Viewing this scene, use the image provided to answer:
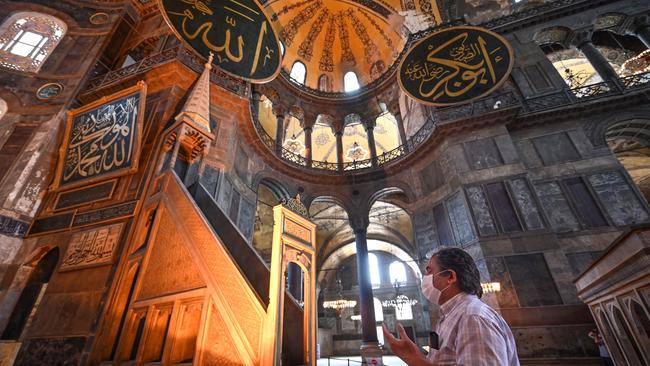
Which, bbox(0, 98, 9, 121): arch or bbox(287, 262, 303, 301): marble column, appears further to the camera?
bbox(287, 262, 303, 301): marble column

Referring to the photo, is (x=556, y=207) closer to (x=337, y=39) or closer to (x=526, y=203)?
(x=526, y=203)

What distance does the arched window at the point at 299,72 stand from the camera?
46.2ft

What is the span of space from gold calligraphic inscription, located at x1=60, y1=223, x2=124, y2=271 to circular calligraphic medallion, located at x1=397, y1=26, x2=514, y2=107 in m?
9.07

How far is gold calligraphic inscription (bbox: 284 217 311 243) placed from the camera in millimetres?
2293

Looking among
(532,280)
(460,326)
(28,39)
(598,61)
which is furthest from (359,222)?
(28,39)

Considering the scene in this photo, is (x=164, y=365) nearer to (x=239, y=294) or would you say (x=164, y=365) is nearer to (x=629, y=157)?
(x=239, y=294)

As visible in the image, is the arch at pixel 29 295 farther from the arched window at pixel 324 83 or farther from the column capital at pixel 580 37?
the column capital at pixel 580 37

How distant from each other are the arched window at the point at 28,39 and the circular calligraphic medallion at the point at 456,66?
1102cm

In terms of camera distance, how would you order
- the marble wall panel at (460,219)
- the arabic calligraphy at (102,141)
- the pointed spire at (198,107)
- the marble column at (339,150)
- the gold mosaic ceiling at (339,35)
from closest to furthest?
the pointed spire at (198,107) → the arabic calligraphy at (102,141) → the marble wall panel at (460,219) → the marble column at (339,150) → the gold mosaic ceiling at (339,35)

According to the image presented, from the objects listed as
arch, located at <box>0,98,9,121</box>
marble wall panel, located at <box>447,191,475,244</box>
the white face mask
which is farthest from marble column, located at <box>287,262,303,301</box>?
arch, located at <box>0,98,9,121</box>

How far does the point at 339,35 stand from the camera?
50.5ft

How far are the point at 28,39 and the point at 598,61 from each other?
722 inches

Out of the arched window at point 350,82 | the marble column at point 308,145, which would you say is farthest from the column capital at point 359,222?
the arched window at point 350,82

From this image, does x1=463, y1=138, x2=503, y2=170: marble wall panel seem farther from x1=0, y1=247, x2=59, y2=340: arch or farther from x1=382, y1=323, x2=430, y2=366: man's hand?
x1=0, y1=247, x2=59, y2=340: arch
